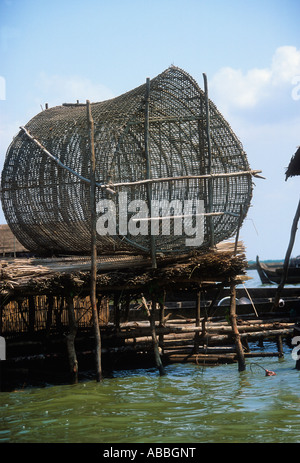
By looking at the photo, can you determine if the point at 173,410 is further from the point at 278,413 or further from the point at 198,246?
the point at 198,246

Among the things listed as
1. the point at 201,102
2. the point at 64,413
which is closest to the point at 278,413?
the point at 64,413

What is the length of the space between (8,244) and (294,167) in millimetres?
9121

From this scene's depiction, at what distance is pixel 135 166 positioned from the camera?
1155 cm

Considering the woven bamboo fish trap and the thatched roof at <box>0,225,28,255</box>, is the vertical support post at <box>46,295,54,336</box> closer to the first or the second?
the woven bamboo fish trap

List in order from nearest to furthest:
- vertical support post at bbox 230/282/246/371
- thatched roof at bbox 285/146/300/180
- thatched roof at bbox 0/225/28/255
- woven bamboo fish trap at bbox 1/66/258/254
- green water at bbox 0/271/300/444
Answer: green water at bbox 0/271/300/444 < thatched roof at bbox 285/146/300/180 < woven bamboo fish trap at bbox 1/66/258/254 < vertical support post at bbox 230/282/246/371 < thatched roof at bbox 0/225/28/255

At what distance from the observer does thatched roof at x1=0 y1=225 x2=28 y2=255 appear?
52.0 ft

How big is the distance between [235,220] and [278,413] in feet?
13.7

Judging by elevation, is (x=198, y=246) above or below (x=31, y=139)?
below

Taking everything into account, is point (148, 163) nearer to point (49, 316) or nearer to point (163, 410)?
point (163, 410)

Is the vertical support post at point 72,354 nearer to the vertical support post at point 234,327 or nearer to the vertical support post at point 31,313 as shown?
the vertical support post at point 31,313

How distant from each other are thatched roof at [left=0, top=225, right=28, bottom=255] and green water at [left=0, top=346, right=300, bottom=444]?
5.33 m

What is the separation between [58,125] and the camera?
1234cm
